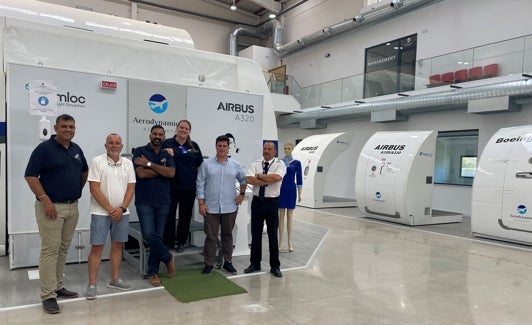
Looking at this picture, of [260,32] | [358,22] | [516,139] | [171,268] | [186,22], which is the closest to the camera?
[171,268]

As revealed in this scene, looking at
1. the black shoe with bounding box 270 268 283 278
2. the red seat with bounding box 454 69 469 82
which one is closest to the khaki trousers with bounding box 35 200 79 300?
the black shoe with bounding box 270 268 283 278

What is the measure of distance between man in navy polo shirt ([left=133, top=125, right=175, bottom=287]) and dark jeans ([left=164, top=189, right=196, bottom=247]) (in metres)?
0.40

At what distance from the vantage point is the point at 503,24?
10344mm

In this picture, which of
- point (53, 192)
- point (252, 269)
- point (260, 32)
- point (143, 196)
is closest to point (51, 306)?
point (53, 192)

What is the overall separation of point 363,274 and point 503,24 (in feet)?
29.8

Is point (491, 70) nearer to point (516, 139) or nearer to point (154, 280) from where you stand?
point (516, 139)

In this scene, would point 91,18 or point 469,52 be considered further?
point 469,52

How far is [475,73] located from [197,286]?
8.84m

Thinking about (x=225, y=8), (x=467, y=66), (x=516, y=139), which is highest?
(x=225, y=8)

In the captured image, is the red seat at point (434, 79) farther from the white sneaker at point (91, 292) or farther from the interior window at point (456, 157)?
the white sneaker at point (91, 292)

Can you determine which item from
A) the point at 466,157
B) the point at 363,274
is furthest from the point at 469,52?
the point at 363,274

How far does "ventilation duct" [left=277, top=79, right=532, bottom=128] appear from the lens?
28.2ft

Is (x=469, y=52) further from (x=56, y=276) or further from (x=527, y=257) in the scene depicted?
(x=56, y=276)

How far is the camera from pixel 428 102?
1034 cm
